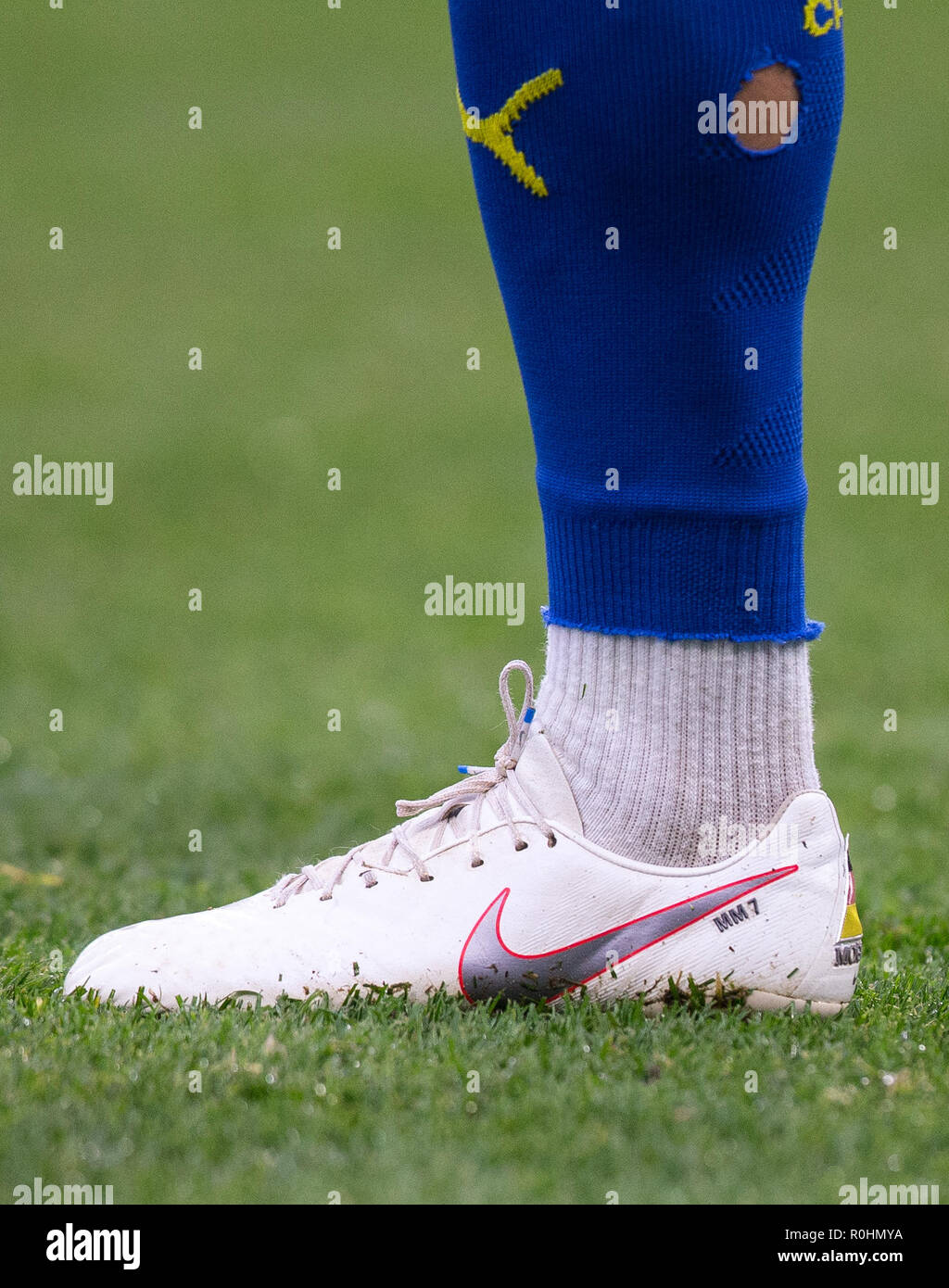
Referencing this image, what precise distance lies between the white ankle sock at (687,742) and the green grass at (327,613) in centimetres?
18

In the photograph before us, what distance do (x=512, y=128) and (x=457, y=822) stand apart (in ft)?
Answer: 2.31

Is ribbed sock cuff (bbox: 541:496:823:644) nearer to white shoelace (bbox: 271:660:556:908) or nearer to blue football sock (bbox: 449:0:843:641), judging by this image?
blue football sock (bbox: 449:0:843:641)

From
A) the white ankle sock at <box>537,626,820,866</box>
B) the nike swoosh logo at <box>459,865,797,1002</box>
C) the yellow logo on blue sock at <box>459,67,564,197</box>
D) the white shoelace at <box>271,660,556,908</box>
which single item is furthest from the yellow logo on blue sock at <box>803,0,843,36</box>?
the nike swoosh logo at <box>459,865,797,1002</box>

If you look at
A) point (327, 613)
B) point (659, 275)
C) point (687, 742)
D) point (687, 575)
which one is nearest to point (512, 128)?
point (659, 275)

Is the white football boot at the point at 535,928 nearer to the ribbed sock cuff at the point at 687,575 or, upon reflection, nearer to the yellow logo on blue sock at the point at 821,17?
the ribbed sock cuff at the point at 687,575

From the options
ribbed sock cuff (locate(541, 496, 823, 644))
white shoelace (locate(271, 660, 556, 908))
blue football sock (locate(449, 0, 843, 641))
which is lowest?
white shoelace (locate(271, 660, 556, 908))

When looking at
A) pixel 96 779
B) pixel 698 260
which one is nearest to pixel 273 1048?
pixel 698 260

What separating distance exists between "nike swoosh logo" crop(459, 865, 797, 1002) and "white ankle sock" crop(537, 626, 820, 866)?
0.15ft

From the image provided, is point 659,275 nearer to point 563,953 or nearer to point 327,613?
point 563,953

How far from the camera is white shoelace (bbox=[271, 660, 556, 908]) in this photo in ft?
5.23

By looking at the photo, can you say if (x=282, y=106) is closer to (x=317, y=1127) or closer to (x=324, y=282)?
(x=324, y=282)

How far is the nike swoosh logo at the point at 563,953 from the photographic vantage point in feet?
5.02

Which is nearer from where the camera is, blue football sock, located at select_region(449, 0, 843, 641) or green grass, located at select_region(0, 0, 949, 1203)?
green grass, located at select_region(0, 0, 949, 1203)

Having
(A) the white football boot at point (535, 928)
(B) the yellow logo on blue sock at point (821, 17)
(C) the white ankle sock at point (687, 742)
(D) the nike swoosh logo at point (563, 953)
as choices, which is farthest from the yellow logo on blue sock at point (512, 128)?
(D) the nike swoosh logo at point (563, 953)
